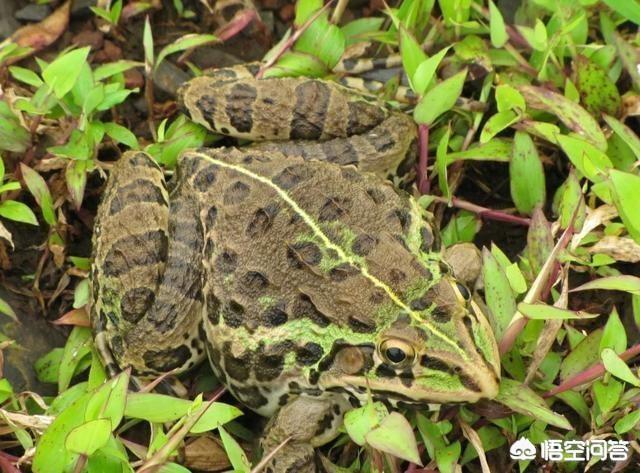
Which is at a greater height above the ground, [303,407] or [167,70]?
[167,70]

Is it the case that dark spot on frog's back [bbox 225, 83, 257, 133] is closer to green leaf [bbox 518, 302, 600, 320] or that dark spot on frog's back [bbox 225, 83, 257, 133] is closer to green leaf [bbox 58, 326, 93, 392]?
green leaf [bbox 58, 326, 93, 392]

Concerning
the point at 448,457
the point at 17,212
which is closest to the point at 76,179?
the point at 17,212

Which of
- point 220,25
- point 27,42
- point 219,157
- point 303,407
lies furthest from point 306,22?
point 303,407

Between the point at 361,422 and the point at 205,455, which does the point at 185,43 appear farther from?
the point at 361,422

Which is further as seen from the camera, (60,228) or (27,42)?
(27,42)

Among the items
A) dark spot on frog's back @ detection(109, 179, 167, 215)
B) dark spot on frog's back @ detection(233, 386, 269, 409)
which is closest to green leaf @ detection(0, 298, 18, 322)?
dark spot on frog's back @ detection(109, 179, 167, 215)

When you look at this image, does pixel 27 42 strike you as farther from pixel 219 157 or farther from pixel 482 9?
pixel 482 9
